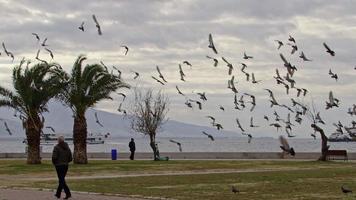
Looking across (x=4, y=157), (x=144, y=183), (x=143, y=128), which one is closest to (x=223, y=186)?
(x=144, y=183)

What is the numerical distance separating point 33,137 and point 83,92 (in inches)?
146

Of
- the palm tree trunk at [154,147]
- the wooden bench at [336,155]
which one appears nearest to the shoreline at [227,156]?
the wooden bench at [336,155]

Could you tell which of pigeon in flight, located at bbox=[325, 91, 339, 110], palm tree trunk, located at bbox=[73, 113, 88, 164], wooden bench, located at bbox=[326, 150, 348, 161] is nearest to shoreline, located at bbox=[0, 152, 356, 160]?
wooden bench, located at bbox=[326, 150, 348, 161]

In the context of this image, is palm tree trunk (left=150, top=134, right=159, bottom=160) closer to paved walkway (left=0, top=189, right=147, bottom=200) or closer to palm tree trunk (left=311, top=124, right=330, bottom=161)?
palm tree trunk (left=311, top=124, right=330, bottom=161)

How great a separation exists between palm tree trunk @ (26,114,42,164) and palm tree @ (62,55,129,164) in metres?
1.98

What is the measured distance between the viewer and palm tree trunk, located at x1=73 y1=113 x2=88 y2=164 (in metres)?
41.4

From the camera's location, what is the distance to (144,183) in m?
24.5

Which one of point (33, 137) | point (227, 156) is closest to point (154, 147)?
point (227, 156)

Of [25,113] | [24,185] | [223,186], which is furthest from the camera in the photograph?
[25,113]

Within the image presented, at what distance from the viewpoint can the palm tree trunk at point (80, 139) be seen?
41.4 metres

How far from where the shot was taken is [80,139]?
137 feet

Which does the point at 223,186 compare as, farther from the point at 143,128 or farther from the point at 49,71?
the point at 143,128

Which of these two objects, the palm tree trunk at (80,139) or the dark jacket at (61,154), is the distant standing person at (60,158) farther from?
the palm tree trunk at (80,139)

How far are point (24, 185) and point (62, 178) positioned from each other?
5545 millimetres
